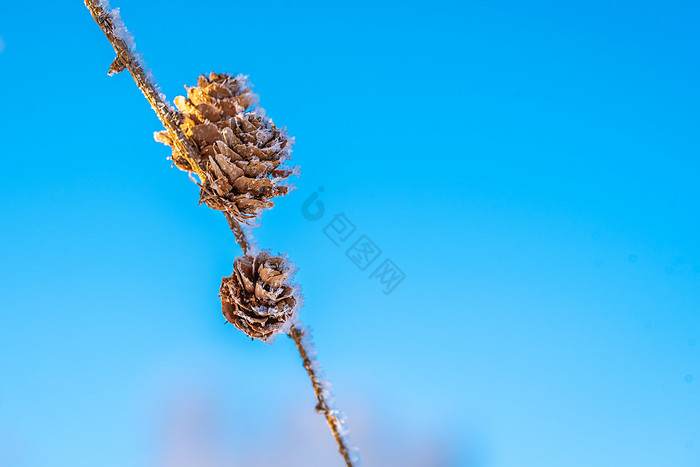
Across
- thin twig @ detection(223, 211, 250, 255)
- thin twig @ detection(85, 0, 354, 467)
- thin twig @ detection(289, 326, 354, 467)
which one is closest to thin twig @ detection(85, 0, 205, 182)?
thin twig @ detection(85, 0, 354, 467)

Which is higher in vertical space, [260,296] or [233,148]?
[233,148]

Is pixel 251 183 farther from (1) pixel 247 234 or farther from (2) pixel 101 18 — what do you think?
(2) pixel 101 18

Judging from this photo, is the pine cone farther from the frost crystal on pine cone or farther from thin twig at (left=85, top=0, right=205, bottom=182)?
thin twig at (left=85, top=0, right=205, bottom=182)

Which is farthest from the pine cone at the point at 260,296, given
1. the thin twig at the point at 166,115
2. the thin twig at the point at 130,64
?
the thin twig at the point at 130,64

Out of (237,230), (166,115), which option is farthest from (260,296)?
(166,115)

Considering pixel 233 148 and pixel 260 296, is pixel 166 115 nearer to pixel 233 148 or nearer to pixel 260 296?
pixel 233 148

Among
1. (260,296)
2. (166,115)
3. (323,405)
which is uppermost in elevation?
(166,115)

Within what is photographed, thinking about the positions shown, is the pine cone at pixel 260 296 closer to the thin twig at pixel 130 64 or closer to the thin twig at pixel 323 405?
the thin twig at pixel 323 405
